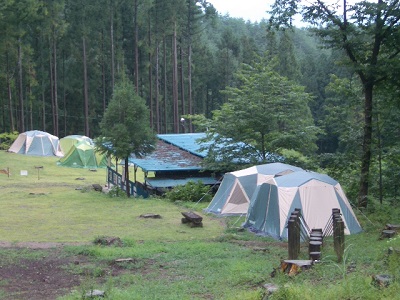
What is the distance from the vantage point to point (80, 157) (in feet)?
119

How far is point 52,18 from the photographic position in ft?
142

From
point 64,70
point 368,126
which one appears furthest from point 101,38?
point 368,126

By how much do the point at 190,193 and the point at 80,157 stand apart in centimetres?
1591

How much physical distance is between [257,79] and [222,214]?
7272 mm

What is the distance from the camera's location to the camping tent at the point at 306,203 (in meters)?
14.3

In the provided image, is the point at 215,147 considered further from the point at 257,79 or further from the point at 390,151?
the point at 390,151

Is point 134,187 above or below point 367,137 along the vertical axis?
below

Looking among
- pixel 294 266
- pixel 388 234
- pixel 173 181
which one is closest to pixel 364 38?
pixel 388 234

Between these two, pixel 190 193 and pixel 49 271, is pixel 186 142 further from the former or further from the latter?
pixel 49 271

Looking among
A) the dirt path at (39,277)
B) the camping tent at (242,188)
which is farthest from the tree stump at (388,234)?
the dirt path at (39,277)

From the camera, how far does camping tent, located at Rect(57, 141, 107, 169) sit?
36.2 metres

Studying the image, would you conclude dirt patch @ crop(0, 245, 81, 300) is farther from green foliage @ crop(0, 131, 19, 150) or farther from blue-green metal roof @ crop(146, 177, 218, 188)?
green foliage @ crop(0, 131, 19, 150)

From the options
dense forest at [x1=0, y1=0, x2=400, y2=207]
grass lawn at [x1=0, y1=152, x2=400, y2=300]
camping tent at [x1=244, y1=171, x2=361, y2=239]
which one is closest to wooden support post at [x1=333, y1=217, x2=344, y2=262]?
grass lawn at [x1=0, y1=152, x2=400, y2=300]

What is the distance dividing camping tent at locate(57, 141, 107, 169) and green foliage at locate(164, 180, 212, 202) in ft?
49.4
